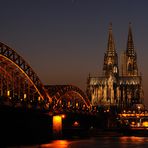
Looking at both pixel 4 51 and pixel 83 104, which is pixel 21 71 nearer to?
pixel 4 51

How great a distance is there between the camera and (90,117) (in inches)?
6491

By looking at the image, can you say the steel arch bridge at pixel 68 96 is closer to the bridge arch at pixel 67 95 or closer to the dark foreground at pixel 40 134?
the bridge arch at pixel 67 95

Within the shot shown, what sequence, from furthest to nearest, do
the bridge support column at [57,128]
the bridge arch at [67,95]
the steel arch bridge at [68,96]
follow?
1. the bridge arch at [67,95]
2. the steel arch bridge at [68,96]
3. the bridge support column at [57,128]

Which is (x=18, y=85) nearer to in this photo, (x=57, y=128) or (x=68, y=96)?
Answer: (x=57, y=128)

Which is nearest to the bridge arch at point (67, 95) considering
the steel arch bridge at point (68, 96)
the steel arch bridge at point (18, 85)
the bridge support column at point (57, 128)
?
the steel arch bridge at point (68, 96)

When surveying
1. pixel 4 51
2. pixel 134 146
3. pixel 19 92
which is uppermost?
pixel 4 51

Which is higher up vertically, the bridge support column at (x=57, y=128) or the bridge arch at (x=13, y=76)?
the bridge arch at (x=13, y=76)

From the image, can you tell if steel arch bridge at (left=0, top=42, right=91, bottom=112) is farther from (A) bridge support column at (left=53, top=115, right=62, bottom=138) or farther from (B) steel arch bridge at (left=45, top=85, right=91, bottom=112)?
(B) steel arch bridge at (left=45, top=85, right=91, bottom=112)

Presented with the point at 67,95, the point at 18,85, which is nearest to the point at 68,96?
the point at 67,95

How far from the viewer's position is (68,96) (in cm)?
17825

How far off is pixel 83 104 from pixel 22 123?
95.4 meters

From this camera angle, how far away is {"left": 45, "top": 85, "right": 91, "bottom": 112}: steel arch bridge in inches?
6176

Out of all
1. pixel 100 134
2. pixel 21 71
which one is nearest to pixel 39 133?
pixel 21 71

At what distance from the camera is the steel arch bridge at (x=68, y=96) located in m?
157
